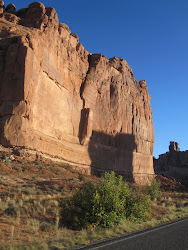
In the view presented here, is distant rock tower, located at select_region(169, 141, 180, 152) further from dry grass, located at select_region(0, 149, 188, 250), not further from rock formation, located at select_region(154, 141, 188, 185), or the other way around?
dry grass, located at select_region(0, 149, 188, 250)

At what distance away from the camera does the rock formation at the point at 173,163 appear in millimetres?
109625

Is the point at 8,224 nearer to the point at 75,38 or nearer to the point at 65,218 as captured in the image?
the point at 65,218

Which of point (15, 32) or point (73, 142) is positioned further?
point (73, 142)

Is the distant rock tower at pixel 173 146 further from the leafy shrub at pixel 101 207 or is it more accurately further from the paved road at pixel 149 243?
the paved road at pixel 149 243

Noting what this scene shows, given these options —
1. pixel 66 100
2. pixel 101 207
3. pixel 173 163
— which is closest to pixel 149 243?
pixel 101 207

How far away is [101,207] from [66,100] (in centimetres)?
2624

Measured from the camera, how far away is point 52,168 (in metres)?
27.2

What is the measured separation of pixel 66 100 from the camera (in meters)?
35.1

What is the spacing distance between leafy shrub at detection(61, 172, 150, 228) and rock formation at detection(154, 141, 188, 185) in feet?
328

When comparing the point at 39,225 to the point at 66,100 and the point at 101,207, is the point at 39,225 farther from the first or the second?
the point at 66,100

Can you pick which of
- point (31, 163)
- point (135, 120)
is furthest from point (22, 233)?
point (135, 120)

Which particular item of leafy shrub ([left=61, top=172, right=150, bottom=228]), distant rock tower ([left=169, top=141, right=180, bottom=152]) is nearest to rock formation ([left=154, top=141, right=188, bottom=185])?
distant rock tower ([left=169, top=141, right=180, bottom=152])

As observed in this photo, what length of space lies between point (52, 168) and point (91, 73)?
21363 millimetres

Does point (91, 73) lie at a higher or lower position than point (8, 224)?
higher
